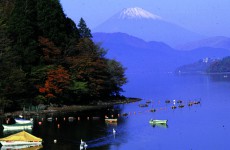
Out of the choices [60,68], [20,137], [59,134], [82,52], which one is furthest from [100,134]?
[82,52]

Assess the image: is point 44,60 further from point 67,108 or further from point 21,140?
point 21,140

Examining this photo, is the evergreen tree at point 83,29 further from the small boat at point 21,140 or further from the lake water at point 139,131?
the small boat at point 21,140

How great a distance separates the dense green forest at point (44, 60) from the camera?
74.3 metres

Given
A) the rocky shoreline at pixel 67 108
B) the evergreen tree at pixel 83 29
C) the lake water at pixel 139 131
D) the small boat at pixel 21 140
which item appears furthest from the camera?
the evergreen tree at pixel 83 29

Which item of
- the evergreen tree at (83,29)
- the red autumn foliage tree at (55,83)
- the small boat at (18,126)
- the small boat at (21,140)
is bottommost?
the small boat at (21,140)

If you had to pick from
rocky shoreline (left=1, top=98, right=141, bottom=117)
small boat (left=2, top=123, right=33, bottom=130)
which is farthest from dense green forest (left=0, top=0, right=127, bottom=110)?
small boat (left=2, top=123, right=33, bottom=130)

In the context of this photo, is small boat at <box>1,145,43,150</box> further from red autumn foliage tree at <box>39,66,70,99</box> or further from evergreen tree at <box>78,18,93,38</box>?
evergreen tree at <box>78,18,93,38</box>

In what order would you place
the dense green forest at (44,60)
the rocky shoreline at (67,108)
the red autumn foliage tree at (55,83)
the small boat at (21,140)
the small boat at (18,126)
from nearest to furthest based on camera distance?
the small boat at (21,140) < the small boat at (18,126) < the rocky shoreline at (67,108) < the dense green forest at (44,60) < the red autumn foliage tree at (55,83)

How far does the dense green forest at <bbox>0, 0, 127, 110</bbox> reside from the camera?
2926 inches

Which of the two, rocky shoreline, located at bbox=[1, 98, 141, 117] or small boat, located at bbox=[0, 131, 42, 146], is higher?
rocky shoreline, located at bbox=[1, 98, 141, 117]

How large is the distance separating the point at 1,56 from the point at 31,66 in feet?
29.9

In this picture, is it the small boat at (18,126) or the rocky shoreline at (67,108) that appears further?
the rocky shoreline at (67,108)

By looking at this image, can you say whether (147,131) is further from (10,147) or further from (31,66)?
(31,66)

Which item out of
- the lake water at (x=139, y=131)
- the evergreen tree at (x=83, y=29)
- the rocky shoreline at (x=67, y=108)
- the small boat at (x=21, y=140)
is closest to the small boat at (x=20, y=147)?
the small boat at (x=21, y=140)
